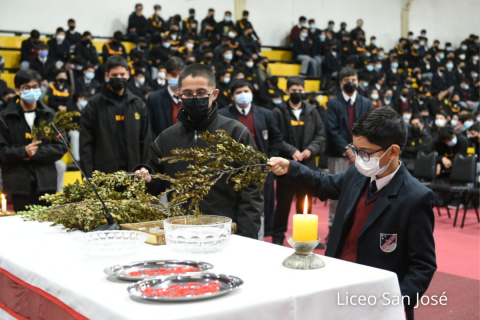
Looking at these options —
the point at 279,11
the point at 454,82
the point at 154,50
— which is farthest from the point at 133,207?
the point at 454,82

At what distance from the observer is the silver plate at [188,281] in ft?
4.65

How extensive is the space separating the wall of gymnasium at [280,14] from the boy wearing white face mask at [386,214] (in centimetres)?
1138

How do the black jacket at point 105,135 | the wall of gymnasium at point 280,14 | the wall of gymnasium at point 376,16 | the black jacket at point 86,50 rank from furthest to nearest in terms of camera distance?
the wall of gymnasium at point 376,16
the wall of gymnasium at point 280,14
the black jacket at point 86,50
the black jacket at point 105,135

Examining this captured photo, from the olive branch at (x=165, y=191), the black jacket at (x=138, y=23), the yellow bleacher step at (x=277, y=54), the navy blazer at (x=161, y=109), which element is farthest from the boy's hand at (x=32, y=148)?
the yellow bleacher step at (x=277, y=54)

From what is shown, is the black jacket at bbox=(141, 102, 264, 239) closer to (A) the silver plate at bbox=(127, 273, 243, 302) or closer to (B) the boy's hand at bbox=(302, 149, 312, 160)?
(A) the silver plate at bbox=(127, 273, 243, 302)

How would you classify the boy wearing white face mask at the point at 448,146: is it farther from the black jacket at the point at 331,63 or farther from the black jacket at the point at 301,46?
the black jacket at the point at 301,46

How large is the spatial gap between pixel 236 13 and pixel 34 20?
214 inches

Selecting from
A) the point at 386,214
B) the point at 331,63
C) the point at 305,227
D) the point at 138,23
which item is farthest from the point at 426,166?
the point at 331,63

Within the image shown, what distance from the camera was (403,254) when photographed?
218cm

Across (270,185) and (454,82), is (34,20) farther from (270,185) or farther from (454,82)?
(454,82)

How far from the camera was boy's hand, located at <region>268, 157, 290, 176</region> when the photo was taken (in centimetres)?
230

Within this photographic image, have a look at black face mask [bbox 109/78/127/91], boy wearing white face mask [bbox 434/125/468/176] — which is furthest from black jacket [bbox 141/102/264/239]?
boy wearing white face mask [bbox 434/125/468/176]

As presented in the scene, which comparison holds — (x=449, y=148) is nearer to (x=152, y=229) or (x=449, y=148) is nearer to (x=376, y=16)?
(x=152, y=229)

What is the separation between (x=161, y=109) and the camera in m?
4.95
